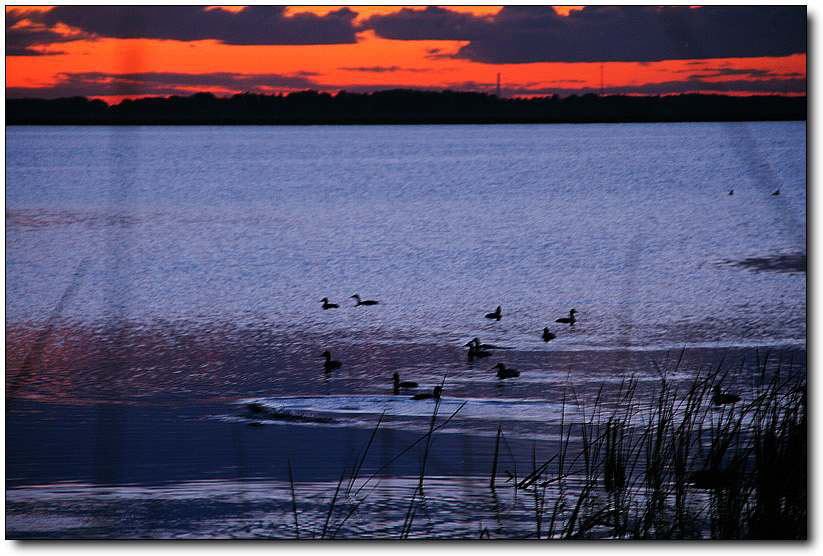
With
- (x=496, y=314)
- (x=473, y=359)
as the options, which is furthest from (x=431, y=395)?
(x=496, y=314)

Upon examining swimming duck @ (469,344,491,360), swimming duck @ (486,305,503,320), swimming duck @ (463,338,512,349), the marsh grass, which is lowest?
the marsh grass

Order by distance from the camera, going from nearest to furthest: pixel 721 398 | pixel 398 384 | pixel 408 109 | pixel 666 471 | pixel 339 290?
pixel 666 471, pixel 721 398, pixel 398 384, pixel 408 109, pixel 339 290

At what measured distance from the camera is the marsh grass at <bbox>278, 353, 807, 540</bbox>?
13.7 ft

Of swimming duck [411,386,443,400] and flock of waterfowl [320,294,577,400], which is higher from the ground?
flock of waterfowl [320,294,577,400]

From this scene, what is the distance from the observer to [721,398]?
15.0 feet

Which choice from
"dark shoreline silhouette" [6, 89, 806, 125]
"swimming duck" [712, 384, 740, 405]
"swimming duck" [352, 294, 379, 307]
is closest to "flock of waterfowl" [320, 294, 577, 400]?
"swimming duck" [352, 294, 379, 307]

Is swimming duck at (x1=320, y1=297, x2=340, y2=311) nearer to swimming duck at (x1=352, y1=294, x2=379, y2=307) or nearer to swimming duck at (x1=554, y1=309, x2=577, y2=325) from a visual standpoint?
swimming duck at (x1=352, y1=294, x2=379, y2=307)

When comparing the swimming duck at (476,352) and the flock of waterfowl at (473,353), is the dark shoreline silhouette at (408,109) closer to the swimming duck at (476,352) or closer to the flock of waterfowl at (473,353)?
the flock of waterfowl at (473,353)

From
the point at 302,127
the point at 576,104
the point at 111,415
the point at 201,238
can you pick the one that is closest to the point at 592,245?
the point at 576,104

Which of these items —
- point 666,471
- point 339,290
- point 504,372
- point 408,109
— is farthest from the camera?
point 339,290

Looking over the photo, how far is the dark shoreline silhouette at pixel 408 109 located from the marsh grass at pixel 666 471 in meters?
1.07

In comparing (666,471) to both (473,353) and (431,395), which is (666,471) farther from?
(473,353)

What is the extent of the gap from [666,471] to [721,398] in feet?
1.39

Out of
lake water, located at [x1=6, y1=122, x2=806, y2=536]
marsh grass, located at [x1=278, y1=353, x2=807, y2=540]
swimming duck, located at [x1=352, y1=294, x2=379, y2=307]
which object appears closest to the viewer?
marsh grass, located at [x1=278, y1=353, x2=807, y2=540]
